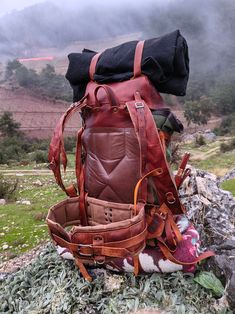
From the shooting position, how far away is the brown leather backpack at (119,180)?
2100 millimetres

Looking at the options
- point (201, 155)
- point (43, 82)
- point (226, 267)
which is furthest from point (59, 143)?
point (43, 82)

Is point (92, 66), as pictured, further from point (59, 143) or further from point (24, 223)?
point (24, 223)

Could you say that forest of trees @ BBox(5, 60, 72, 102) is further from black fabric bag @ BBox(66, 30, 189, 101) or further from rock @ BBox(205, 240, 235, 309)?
rock @ BBox(205, 240, 235, 309)

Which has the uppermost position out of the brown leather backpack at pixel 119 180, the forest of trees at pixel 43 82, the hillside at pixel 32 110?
the forest of trees at pixel 43 82

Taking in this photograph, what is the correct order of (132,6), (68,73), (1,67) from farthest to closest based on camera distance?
(132,6) < (1,67) < (68,73)

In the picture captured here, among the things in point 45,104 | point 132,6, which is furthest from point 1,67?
point 132,6

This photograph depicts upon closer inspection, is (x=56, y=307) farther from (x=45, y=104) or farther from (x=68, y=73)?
(x=45, y=104)

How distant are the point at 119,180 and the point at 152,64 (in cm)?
77

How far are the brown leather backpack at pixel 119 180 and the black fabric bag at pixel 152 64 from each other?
56 millimetres

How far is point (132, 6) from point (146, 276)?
15125 centimetres

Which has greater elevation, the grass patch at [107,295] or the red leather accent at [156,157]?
the red leather accent at [156,157]

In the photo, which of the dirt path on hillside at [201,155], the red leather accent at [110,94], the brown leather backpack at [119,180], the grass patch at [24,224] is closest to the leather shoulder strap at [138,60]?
the brown leather backpack at [119,180]

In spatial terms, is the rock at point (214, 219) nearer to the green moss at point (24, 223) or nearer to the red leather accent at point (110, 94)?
the red leather accent at point (110, 94)

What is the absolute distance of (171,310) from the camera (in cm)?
208
